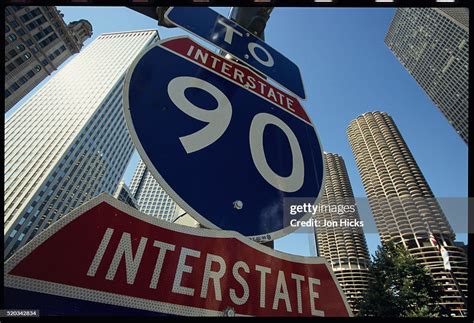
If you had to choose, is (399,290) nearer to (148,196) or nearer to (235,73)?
(235,73)

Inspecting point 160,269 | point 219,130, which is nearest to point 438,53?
point 219,130

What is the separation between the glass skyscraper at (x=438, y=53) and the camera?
7838 cm

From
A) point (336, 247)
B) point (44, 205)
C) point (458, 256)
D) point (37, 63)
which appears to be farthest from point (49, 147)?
point (458, 256)

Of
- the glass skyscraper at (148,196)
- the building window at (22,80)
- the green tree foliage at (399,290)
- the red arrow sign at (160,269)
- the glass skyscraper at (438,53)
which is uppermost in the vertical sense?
the glass skyscraper at (438,53)

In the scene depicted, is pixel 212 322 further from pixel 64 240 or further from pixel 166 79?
pixel 166 79

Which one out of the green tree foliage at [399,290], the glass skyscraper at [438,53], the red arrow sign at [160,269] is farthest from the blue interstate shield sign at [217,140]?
the glass skyscraper at [438,53]

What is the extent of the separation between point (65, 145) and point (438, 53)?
120031mm

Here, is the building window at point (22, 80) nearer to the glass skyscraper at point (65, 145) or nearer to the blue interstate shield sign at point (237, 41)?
the glass skyscraper at point (65, 145)

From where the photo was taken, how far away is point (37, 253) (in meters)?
0.67

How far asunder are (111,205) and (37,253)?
0.22 metres

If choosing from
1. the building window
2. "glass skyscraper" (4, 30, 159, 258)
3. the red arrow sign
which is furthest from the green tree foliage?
the building window

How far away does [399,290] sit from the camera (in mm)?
18781

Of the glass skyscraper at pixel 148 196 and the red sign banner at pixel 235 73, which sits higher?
the glass skyscraper at pixel 148 196

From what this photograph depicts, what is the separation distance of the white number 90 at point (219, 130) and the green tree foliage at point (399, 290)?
832 inches
